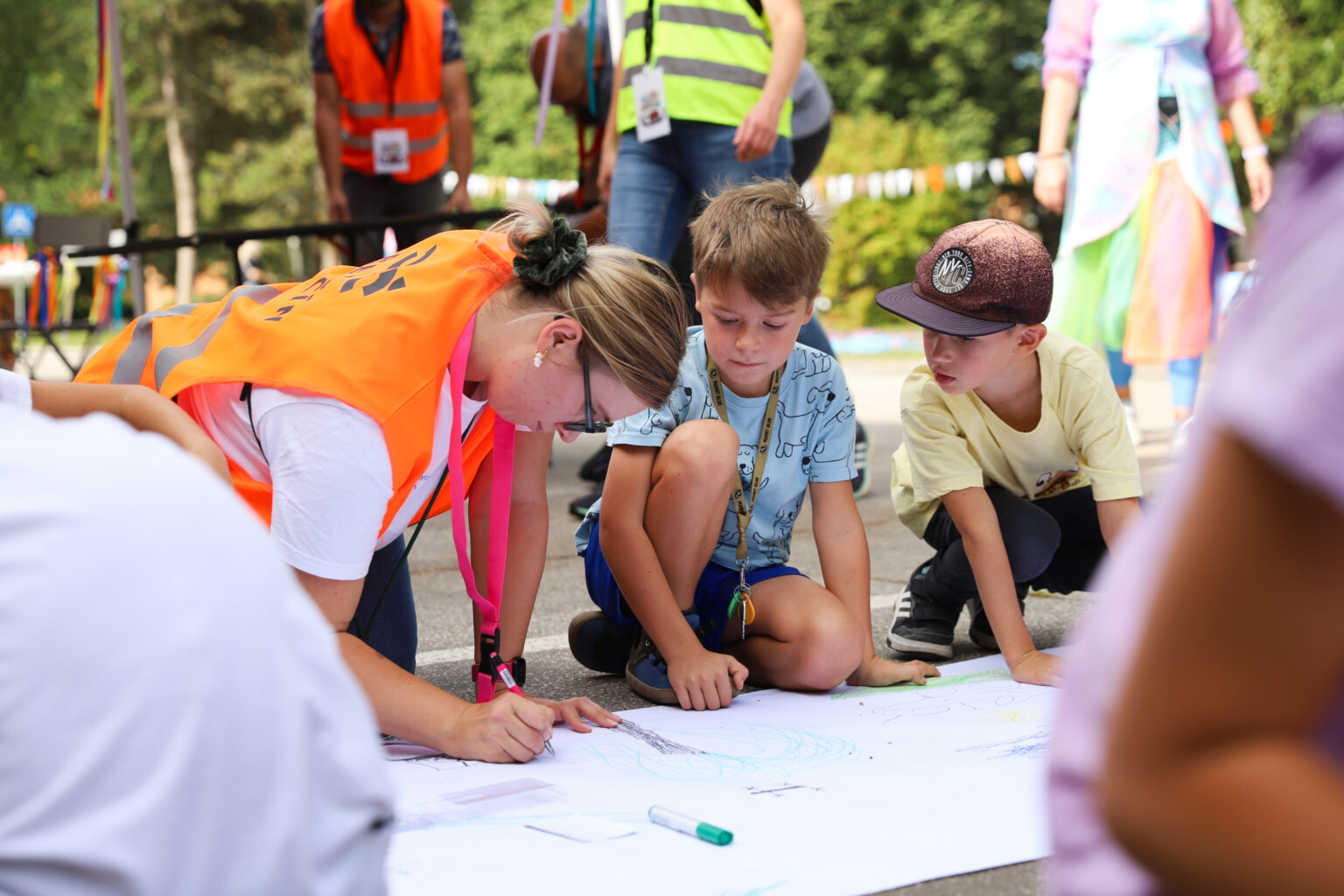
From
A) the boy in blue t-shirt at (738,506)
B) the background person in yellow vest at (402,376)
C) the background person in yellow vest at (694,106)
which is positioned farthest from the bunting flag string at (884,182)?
the background person in yellow vest at (402,376)

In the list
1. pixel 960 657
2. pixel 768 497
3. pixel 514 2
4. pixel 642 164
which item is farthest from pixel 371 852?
pixel 514 2

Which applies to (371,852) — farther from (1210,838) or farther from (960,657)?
(960,657)

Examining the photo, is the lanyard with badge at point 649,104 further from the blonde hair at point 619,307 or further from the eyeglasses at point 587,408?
the eyeglasses at point 587,408

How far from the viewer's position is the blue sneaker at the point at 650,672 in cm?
203

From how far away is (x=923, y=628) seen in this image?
2391mm

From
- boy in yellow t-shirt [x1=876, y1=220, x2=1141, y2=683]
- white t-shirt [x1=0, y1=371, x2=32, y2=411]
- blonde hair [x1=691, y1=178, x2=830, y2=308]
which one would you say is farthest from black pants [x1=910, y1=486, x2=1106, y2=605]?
white t-shirt [x1=0, y1=371, x2=32, y2=411]

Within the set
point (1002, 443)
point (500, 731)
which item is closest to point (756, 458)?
point (1002, 443)

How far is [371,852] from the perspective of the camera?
798 mm

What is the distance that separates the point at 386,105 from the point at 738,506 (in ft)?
8.92

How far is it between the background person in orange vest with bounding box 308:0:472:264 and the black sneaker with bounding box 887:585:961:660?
8.97 ft

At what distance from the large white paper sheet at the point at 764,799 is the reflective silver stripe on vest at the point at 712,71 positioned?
5.41 feet

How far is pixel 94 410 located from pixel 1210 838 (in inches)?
46.9

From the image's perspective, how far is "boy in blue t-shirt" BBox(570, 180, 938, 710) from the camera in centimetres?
201

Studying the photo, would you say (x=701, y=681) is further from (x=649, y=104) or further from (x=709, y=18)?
(x=709, y=18)
